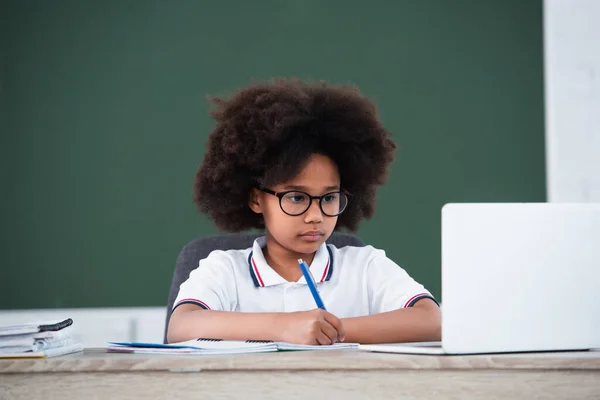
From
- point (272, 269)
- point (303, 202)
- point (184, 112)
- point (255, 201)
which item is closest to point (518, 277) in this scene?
point (303, 202)

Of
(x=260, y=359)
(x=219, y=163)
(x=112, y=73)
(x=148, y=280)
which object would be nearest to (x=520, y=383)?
(x=260, y=359)

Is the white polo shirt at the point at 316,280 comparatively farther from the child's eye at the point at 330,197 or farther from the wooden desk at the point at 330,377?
the wooden desk at the point at 330,377

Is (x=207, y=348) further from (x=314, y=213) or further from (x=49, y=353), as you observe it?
(x=314, y=213)

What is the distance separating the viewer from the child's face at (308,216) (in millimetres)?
1614

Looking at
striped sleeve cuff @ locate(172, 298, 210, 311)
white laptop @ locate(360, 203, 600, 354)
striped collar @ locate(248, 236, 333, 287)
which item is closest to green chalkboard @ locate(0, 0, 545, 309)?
striped collar @ locate(248, 236, 333, 287)

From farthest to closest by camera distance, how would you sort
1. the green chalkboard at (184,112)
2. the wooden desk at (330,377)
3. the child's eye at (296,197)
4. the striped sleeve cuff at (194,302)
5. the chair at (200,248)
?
the green chalkboard at (184,112), the chair at (200,248), the child's eye at (296,197), the striped sleeve cuff at (194,302), the wooden desk at (330,377)

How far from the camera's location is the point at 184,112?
3.11 m

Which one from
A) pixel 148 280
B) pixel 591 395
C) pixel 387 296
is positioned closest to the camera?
pixel 591 395

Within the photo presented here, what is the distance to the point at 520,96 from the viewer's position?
122 inches

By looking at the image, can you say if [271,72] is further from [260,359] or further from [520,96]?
[260,359]

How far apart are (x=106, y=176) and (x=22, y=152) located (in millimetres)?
365

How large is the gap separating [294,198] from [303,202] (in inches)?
0.9

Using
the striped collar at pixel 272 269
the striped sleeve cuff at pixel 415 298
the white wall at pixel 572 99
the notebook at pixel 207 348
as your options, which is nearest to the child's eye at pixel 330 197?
the striped collar at pixel 272 269

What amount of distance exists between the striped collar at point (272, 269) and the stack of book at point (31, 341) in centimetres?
67
